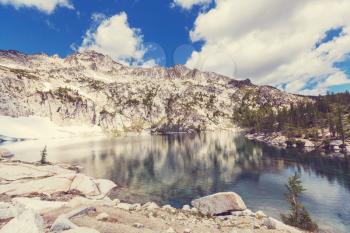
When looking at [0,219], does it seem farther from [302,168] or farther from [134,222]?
[302,168]

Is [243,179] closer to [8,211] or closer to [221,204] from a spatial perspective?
[221,204]

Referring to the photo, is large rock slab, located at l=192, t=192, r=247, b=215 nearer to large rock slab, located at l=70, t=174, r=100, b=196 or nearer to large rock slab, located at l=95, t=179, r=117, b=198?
large rock slab, located at l=95, t=179, r=117, b=198

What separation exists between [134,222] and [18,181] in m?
42.6

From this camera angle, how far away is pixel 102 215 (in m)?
36.4

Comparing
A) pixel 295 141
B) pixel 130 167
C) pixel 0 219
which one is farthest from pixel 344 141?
pixel 0 219

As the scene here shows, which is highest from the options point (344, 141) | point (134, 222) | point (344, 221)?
point (344, 141)

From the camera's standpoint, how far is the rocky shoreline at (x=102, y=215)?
28.7 metres

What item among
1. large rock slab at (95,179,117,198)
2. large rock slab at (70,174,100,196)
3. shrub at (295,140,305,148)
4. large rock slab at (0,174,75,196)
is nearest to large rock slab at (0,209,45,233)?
large rock slab at (0,174,75,196)

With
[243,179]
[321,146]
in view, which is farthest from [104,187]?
[321,146]

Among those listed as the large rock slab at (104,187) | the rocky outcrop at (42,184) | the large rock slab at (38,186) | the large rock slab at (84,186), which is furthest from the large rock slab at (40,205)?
the large rock slab at (104,187)

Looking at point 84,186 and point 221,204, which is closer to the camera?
point 221,204

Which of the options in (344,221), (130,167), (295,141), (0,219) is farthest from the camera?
(295,141)

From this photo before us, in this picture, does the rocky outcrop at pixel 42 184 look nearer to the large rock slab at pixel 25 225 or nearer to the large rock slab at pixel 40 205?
the large rock slab at pixel 40 205

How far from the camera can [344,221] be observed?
50.8m
